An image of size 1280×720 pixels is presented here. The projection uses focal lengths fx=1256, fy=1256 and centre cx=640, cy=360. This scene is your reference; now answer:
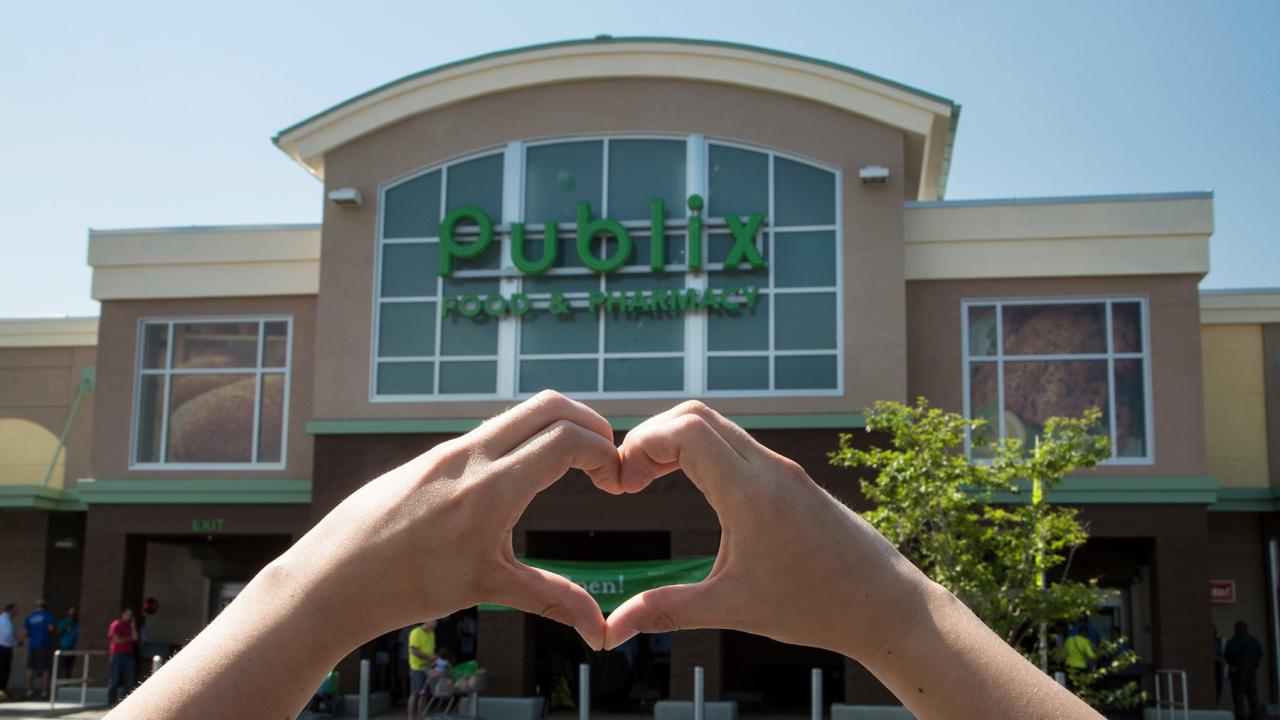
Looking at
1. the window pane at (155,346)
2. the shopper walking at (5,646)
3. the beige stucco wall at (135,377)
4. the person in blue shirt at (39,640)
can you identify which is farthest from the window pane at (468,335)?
the shopper walking at (5,646)

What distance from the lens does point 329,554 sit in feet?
7.53

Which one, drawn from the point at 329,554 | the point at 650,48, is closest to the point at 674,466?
the point at 329,554

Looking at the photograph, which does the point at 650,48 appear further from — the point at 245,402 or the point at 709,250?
the point at 245,402

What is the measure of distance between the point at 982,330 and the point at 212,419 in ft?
48.2

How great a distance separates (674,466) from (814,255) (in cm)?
1992

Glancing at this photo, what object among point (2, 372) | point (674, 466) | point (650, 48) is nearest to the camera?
point (674, 466)

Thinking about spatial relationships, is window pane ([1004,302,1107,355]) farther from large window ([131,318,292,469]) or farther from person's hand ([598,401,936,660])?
person's hand ([598,401,936,660])

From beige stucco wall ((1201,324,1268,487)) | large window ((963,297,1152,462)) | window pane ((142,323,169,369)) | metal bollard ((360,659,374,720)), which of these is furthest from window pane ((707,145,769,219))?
window pane ((142,323,169,369))

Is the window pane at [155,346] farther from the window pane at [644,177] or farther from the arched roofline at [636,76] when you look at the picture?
the window pane at [644,177]

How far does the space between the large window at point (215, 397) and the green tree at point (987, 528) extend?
1267cm

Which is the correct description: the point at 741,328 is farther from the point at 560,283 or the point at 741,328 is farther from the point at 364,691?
the point at 364,691

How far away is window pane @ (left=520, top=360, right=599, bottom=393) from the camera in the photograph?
72.6ft

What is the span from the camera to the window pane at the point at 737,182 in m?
22.3

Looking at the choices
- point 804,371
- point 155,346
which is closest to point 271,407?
point 155,346
